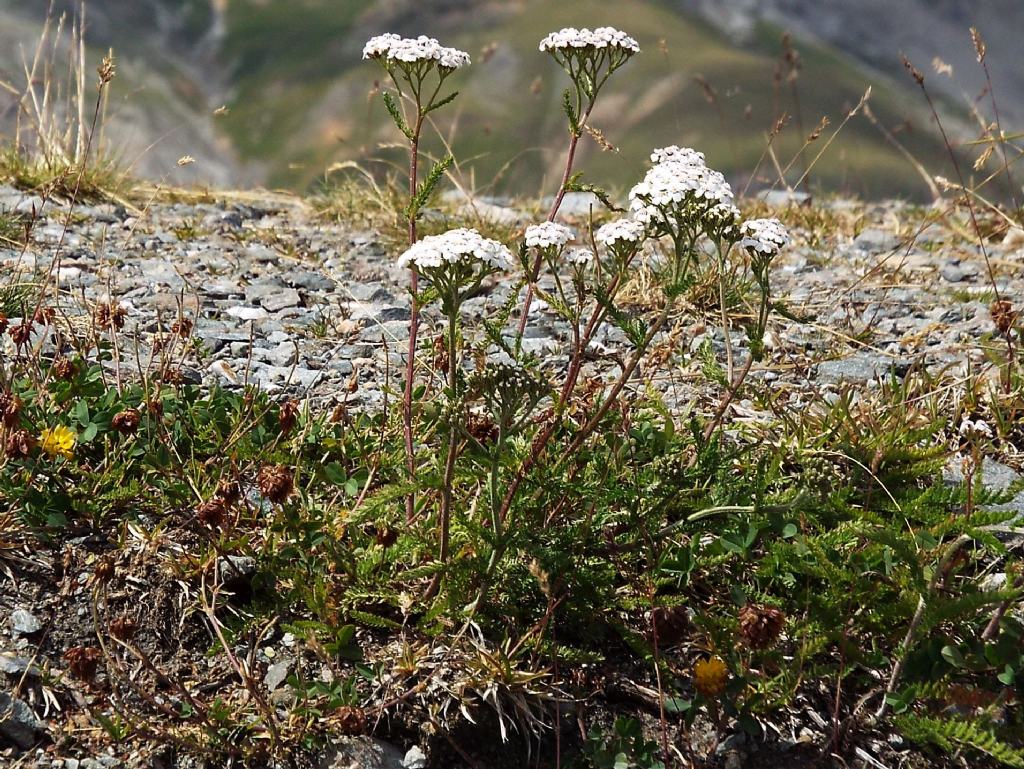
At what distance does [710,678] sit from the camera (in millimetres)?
2688

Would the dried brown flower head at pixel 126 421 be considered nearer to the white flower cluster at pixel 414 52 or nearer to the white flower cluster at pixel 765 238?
the white flower cluster at pixel 414 52

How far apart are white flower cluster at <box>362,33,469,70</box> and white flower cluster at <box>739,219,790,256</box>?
3.67ft

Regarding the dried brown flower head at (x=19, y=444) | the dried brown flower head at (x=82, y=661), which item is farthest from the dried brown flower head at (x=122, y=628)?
the dried brown flower head at (x=19, y=444)

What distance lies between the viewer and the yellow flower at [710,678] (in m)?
2.69

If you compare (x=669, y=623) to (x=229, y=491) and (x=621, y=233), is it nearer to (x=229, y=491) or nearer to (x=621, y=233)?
(x=621, y=233)

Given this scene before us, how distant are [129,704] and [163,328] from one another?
228cm

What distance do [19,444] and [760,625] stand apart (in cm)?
248

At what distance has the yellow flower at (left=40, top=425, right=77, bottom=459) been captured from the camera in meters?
3.15

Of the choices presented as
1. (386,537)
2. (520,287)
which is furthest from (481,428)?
(520,287)

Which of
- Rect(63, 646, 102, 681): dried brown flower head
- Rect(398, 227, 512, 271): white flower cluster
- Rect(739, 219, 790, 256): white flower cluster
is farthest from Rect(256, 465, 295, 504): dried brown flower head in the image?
Rect(739, 219, 790, 256): white flower cluster

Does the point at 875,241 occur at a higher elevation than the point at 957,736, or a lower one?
higher

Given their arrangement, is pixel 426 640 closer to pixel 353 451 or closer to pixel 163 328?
pixel 353 451

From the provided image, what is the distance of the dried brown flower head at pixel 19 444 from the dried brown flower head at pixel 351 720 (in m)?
1.42

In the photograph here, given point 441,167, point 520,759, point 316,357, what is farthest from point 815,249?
point 520,759
